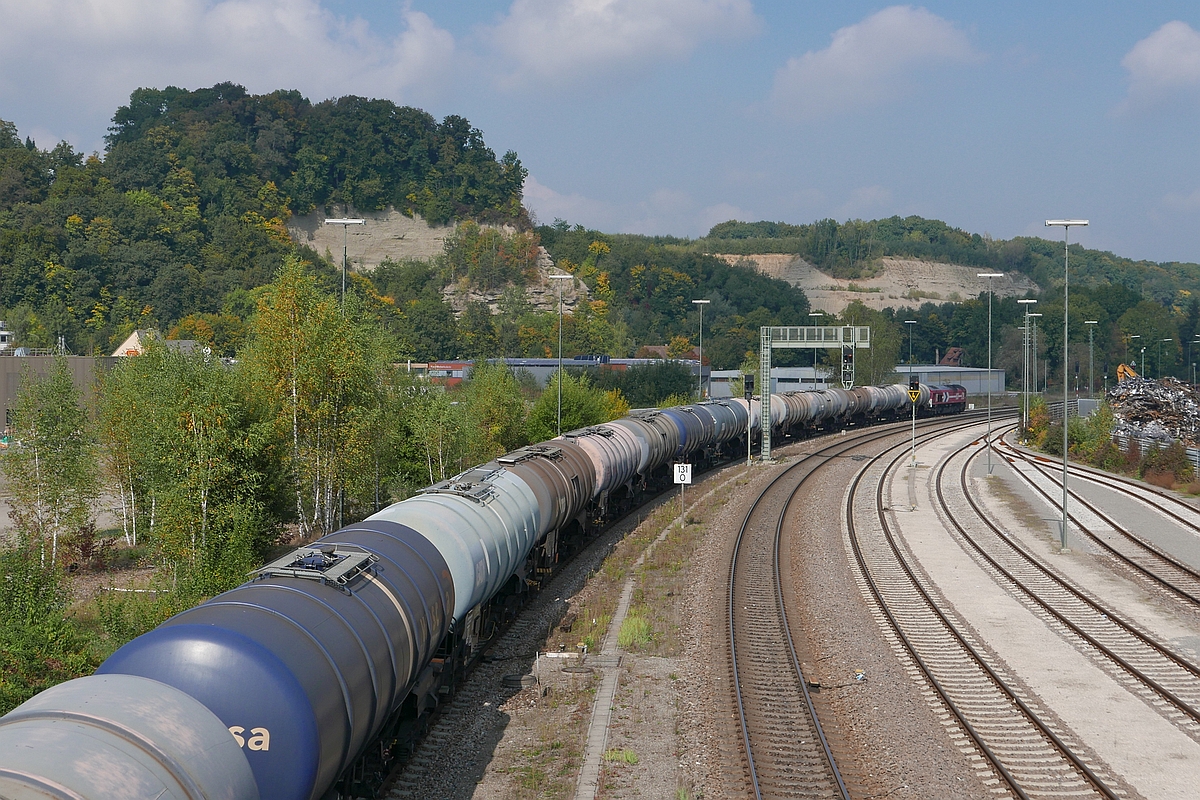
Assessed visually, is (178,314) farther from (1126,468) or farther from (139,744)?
(139,744)

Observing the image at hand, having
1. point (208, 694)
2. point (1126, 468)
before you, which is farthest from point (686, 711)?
point (1126, 468)

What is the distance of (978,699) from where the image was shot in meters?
17.2

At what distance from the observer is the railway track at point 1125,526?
86.4 ft

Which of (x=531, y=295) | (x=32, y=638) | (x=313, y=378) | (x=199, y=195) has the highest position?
(x=199, y=195)

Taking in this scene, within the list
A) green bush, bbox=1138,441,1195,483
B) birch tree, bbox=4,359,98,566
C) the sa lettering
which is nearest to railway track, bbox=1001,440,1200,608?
green bush, bbox=1138,441,1195,483

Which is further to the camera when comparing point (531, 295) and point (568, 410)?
point (531, 295)

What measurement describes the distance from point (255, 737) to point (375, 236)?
6475 inches

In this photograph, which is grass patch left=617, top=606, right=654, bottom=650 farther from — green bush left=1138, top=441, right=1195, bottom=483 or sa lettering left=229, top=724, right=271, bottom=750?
green bush left=1138, top=441, right=1195, bottom=483

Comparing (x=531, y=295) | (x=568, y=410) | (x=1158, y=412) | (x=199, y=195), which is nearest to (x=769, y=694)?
(x=568, y=410)

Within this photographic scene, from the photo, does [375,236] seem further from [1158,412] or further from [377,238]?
[1158,412]

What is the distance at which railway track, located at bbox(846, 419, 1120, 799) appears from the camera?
13.9 meters

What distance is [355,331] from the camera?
95.6 ft

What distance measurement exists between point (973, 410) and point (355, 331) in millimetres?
89563

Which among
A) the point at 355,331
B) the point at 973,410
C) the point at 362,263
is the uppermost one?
the point at 362,263
